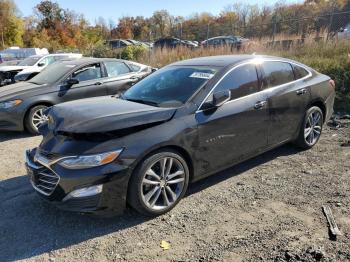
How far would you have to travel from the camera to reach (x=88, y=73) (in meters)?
8.41

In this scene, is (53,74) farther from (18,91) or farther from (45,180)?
(45,180)

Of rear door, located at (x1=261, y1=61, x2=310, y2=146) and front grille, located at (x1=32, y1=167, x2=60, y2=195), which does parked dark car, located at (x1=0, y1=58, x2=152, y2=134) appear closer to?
front grille, located at (x1=32, y1=167, x2=60, y2=195)

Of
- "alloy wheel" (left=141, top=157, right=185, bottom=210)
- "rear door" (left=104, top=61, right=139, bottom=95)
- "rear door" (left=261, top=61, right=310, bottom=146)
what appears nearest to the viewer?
"alloy wheel" (left=141, top=157, right=185, bottom=210)

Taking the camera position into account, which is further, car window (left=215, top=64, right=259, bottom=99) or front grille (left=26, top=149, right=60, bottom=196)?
car window (left=215, top=64, right=259, bottom=99)

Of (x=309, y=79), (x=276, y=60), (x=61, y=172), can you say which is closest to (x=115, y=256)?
(x=61, y=172)

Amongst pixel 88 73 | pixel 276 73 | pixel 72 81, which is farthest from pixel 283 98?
pixel 88 73

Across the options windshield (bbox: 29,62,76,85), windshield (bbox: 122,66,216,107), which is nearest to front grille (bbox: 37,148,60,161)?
windshield (bbox: 122,66,216,107)

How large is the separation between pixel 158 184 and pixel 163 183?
7cm

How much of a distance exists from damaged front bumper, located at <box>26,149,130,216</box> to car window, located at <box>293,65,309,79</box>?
3.29 meters

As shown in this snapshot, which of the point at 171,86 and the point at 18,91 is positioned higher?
the point at 171,86

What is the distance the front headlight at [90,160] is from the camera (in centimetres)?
355

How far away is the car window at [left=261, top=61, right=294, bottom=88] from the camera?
5104mm

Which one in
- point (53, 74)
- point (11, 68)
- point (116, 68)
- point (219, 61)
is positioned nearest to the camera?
point (219, 61)

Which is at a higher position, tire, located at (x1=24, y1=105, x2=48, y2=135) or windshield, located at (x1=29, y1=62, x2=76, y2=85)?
windshield, located at (x1=29, y1=62, x2=76, y2=85)
